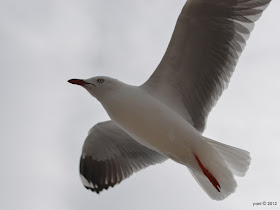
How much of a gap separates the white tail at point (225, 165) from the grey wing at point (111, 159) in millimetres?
1178

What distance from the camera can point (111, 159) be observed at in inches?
305

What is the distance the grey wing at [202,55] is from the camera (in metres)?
6.45

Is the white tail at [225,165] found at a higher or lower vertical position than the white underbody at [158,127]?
lower

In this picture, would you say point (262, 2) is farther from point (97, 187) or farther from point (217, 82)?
point (97, 187)

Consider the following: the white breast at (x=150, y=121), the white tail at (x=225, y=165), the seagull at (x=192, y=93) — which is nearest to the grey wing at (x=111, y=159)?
the seagull at (x=192, y=93)

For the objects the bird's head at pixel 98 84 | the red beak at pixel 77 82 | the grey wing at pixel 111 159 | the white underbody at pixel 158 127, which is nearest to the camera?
the white underbody at pixel 158 127

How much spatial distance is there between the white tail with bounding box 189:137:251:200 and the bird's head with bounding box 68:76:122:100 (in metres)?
1.22

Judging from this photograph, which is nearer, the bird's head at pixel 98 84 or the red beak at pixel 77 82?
the bird's head at pixel 98 84

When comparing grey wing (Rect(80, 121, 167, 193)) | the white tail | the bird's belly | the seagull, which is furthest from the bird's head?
the white tail

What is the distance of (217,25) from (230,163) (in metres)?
1.53

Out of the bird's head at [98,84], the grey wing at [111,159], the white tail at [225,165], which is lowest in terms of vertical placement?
the white tail at [225,165]

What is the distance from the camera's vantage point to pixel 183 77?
6.88 meters

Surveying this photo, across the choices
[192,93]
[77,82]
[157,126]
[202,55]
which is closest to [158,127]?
[157,126]

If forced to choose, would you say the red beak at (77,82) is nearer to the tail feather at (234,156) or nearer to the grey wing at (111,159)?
the grey wing at (111,159)
